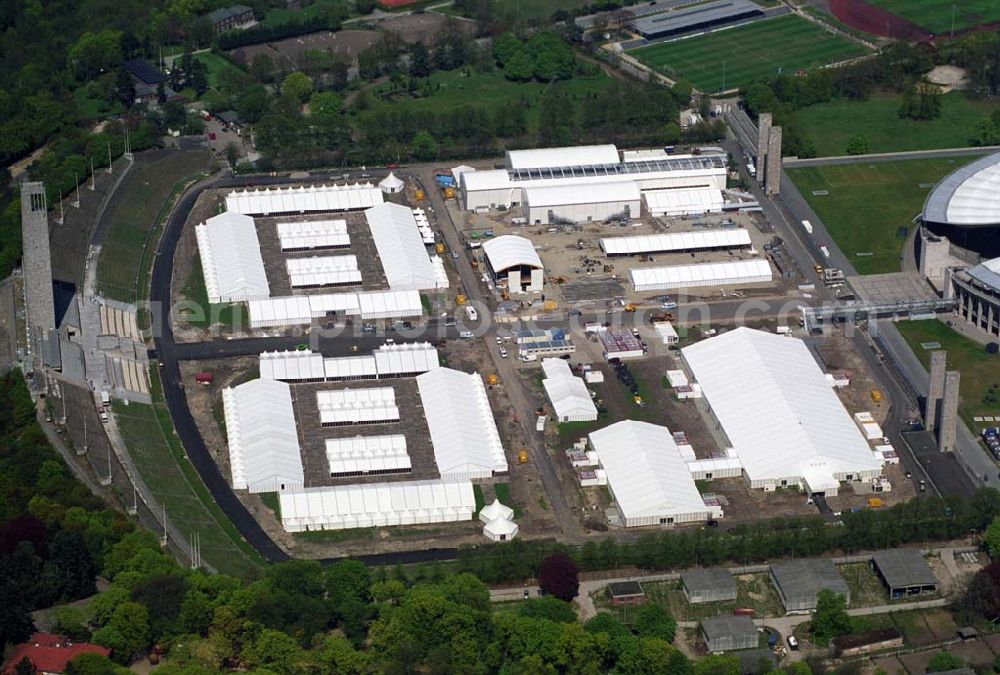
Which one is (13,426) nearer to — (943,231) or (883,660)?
(883,660)

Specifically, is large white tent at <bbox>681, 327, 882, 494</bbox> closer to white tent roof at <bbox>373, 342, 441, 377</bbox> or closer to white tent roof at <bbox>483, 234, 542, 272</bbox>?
white tent roof at <bbox>483, 234, 542, 272</bbox>

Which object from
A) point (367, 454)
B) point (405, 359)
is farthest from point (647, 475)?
point (405, 359)

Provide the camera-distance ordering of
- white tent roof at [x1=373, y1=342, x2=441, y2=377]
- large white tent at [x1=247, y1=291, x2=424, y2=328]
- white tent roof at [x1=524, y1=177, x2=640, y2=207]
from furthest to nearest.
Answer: white tent roof at [x1=524, y1=177, x2=640, y2=207], large white tent at [x1=247, y1=291, x2=424, y2=328], white tent roof at [x1=373, y1=342, x2=441, y2=377]

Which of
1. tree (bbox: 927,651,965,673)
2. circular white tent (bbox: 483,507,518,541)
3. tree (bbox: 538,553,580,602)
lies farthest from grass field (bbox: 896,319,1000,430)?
tree (bbox: 538,553,580,602)

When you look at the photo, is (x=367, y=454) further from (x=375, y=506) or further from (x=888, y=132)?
(x=888, y=132)

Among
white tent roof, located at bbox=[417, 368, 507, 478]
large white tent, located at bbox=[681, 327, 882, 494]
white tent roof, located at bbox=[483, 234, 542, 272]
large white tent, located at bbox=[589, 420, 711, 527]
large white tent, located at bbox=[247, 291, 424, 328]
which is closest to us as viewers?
large white tent, located at bbox=[589, 420, 711, 527]
